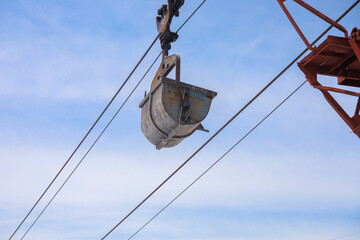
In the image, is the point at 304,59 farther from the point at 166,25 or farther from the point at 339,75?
the point at 166,25

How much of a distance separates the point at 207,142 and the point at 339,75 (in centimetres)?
300

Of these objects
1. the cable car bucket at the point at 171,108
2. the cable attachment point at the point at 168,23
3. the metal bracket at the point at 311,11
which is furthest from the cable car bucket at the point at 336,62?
the cable car bucket at the point at 171,108

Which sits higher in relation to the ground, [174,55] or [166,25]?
[166,25]

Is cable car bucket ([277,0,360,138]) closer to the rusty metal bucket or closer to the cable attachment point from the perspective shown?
the cable attachment point

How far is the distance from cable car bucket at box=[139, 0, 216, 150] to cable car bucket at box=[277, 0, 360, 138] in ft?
8.89

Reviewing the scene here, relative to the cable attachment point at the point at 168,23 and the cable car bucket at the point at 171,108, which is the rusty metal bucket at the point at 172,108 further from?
the cable attachment point at the point at 168,23

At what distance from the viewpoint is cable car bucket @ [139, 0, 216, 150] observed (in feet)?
20.6

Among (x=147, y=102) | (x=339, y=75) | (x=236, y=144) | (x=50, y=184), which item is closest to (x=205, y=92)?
(x=147, y=102)

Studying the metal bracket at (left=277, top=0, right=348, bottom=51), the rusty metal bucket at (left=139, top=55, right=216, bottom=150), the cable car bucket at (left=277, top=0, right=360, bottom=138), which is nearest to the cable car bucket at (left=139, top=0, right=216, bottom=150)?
the rusty metal bucket at (left=139, top=55, right=216, bottom=150)

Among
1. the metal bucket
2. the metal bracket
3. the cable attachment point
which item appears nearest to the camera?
the metal bucket

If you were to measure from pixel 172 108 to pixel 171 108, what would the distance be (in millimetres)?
15

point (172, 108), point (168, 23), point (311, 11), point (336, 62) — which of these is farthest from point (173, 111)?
point (336, 62)

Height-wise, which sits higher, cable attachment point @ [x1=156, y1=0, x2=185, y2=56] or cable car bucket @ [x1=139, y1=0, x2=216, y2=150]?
cable attachment point @ [x1=156, y1=0, x2=185, y2=56]

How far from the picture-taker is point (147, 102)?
6762 millimetres
